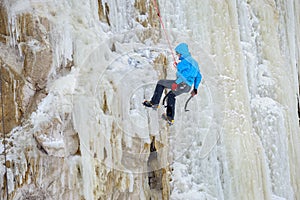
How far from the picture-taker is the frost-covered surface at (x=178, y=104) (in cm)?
275

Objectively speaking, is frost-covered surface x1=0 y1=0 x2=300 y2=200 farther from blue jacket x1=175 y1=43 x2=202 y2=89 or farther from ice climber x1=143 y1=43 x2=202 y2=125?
blue jacket x1=175 y1=43 x2=202 y2=89

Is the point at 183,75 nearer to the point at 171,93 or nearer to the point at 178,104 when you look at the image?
the point at 171,93

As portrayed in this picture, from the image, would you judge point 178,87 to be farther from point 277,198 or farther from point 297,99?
point 297,99

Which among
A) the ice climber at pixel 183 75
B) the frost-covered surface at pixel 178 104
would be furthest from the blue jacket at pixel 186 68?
the frost-covered surface at pixel 178 104

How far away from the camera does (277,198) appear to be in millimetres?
3713

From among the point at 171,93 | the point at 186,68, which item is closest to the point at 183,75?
the point at 186,68

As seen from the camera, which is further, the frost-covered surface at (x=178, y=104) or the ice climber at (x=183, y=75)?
the frost-covered surface at (x=178, y=104)

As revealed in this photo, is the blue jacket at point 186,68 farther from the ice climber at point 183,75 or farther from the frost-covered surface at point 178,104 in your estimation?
the frost-covered surface at point 178,104

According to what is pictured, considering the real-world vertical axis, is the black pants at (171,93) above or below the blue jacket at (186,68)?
below

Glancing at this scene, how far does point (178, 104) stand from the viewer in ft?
10.4

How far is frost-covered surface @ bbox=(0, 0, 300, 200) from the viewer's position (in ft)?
9.03

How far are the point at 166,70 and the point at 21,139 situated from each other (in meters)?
1.27

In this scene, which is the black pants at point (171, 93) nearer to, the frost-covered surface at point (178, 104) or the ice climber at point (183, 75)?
the ice climber at point (183, 75)

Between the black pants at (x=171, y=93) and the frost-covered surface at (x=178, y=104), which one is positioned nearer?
the black pants at (x=171, y=93)
